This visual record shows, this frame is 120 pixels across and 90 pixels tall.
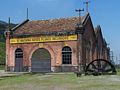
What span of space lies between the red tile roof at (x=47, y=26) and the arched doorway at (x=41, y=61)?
2983mm

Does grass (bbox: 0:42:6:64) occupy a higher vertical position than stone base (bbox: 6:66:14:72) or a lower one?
higher

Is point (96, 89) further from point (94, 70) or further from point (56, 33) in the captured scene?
point (56, 33)

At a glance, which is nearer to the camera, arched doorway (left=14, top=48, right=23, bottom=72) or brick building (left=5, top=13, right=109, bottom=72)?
brick building (left=5, top=13, right=109, bottom=72)

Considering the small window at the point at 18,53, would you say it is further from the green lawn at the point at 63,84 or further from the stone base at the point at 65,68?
the green lawn at the point at 63,84

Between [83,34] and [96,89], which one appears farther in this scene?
[83,34]

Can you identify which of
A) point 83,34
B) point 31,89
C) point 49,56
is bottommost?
point 31,89

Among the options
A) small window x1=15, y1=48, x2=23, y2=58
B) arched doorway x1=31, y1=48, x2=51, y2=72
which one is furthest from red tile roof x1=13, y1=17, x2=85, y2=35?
arched doorway x1=31, y1=48, x2=51, y2=72

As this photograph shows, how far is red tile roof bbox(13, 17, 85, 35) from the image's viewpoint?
4449 centimetres

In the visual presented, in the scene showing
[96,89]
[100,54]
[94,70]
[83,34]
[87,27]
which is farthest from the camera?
[100,54]

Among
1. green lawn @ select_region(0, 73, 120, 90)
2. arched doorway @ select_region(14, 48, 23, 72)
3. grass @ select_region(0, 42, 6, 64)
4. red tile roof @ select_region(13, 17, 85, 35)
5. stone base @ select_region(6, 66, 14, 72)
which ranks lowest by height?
green lawn @ select_region(0, 73, 120, 90)

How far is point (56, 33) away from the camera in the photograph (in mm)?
43375

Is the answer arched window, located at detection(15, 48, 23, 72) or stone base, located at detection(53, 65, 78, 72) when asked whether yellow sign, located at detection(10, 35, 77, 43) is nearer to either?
arched window, located at detection(15, 48, 23, 72)

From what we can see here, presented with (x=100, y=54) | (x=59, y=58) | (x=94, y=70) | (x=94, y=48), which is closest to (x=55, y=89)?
(x=94, y=70)

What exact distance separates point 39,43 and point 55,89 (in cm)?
2775
